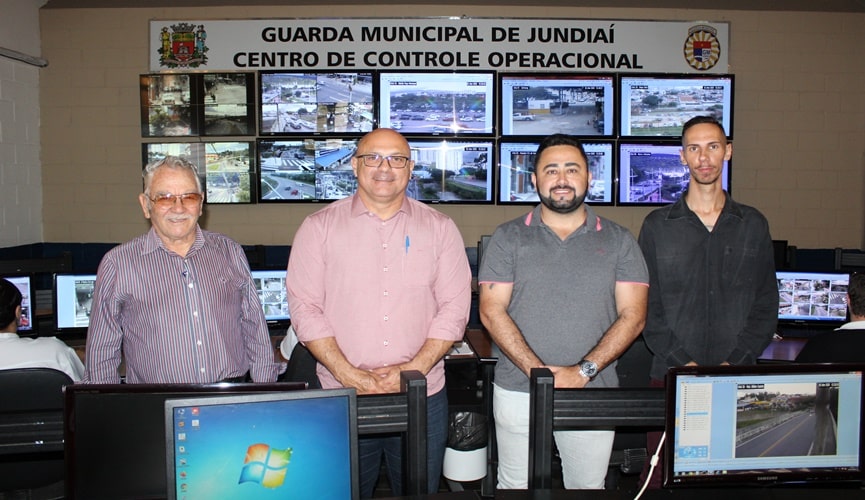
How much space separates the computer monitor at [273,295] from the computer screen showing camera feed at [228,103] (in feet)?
5.88

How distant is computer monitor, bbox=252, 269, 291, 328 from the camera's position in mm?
3896

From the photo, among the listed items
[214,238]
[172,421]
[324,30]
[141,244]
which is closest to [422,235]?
[214,238]

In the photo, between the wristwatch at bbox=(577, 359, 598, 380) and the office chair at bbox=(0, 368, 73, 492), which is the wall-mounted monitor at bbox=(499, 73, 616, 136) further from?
the office chair at bbox=(0, 368, 73, 492)

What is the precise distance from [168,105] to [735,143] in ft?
14.8

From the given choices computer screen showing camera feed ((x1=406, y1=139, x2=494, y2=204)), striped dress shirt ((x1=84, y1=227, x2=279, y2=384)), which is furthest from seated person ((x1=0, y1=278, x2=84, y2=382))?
computer screen showing camera feed ((x1=406, y1=139, x2=494, y2=204))

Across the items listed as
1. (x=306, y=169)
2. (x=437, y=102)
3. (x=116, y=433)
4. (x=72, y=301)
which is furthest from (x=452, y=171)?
(x=116, y=433)

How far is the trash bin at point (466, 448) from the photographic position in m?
3.51

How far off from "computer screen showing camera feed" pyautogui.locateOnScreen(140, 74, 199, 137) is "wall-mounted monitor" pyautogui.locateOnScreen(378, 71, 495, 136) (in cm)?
149

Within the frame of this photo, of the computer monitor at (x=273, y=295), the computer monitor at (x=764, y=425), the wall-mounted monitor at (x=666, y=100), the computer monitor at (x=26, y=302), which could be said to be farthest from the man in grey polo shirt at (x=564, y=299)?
the wall-mounted monitor at (x=666, y=100)

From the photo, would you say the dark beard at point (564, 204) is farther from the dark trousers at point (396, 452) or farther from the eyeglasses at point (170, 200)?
the eyeglasses at point (170, 200)

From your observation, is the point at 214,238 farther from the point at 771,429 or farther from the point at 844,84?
the point at 844,84

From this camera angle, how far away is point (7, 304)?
2600mm

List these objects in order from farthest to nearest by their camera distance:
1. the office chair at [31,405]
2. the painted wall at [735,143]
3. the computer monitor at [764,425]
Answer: the painted wall at [735,143], the office chair at [31,405], the computer monitor at [764,425]

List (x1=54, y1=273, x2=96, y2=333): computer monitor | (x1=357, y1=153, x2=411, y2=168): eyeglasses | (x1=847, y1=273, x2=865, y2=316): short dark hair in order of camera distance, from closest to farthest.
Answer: (x1=357, y1=153, x2=411, y2=168): eyeglasses
(x1=847, y1=273, x2=865, y2=316): short dark hair
(x1=54, y1=273, x2=96, y2=333): computer monitor
